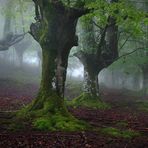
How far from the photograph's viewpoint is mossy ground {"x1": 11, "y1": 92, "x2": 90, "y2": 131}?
13.7m

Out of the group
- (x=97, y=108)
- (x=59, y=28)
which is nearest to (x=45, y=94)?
(x=59, y=28)

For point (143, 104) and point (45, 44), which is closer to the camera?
point (45, 44)

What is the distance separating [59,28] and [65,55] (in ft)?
4.54

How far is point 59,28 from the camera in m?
16.6

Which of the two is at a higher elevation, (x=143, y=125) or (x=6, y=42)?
(x=6, y=42)

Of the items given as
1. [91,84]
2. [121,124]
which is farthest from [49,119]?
[91,84]

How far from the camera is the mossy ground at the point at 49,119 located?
13.7 m

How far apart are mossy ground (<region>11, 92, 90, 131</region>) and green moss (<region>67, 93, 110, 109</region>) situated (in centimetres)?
767

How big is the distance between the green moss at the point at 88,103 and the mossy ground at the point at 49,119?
767 centimetres

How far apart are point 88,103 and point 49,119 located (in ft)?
33.3

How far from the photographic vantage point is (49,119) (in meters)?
14.4

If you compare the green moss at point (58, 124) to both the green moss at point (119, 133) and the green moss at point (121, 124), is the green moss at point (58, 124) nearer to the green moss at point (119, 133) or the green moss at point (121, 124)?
the green moss at point (119, 133)

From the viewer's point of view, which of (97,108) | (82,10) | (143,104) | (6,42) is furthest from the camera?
(6,42)

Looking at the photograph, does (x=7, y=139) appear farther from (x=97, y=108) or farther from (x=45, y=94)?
(x=97, y=108)
